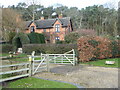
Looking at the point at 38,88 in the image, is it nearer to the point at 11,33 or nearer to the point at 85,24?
the point at 11,33

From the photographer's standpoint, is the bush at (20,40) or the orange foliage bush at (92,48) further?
the bush at (20,40)

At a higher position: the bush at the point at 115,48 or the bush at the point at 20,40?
the bush at the point at 20,40

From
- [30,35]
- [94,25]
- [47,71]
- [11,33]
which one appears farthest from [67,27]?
[47,71]

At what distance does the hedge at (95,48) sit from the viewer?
14.2 metres

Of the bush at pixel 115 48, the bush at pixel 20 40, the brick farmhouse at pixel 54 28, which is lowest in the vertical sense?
the bush at pixel 115 48

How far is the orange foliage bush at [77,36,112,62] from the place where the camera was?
14.2 meters

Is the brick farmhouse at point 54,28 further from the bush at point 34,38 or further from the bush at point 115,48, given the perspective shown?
the bush at point 115,48

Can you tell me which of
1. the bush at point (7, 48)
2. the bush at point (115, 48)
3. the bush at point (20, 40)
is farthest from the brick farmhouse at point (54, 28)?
the bush at point (115, 48)

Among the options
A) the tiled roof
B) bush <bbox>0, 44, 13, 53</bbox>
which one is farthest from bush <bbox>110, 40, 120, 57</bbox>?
bush <bbox>0, 44, 13, 53</bbox>

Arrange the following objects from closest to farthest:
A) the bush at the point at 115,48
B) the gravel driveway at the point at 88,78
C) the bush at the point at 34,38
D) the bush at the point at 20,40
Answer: the gravel driveway at the point at 88,78 < the bush at the point at 115,48 < the bush at the point at 20,40 < the bush at the point at 34,38

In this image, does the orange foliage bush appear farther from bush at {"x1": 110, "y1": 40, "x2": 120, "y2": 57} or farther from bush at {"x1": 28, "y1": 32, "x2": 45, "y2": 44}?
bush at {"x1": 28, "y1": 32, "x2": 45, "y2": 44}

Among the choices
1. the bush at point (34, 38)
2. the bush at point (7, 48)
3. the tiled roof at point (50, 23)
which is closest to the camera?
the bush at point (7, 48)

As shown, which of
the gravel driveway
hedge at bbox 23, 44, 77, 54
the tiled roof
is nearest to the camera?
the gravel driveway

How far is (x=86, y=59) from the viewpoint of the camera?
14234 millimetres
